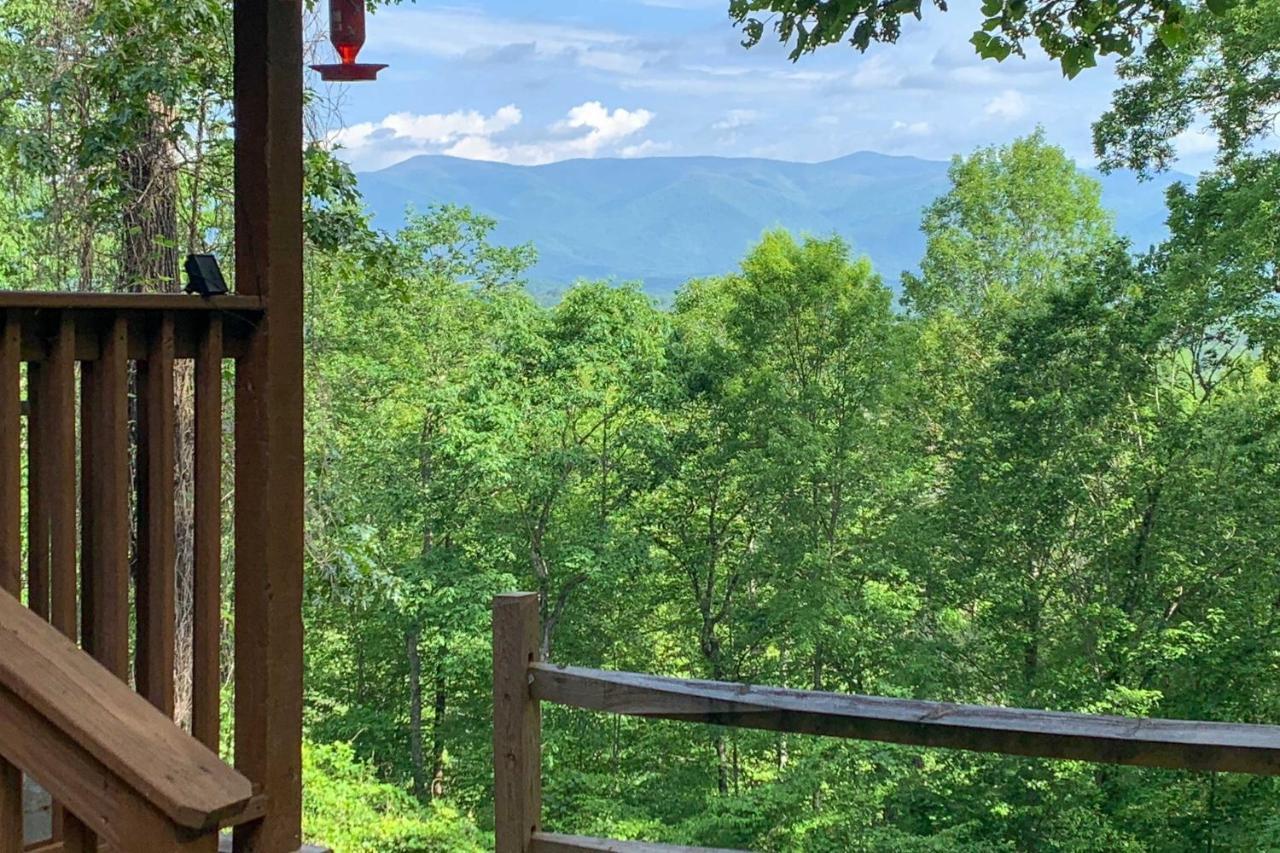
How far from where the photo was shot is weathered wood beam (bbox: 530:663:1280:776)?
1.48m

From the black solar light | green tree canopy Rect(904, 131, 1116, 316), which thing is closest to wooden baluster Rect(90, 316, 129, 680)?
the black solar light

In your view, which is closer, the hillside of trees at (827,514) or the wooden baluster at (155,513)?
the wooden baluster at (155,513)

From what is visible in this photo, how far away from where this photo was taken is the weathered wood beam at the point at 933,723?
148 cm

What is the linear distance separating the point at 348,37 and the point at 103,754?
1.51 m

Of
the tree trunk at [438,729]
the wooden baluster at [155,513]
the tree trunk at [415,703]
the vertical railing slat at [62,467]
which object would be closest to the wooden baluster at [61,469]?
the vertical railing slat at [62,467]

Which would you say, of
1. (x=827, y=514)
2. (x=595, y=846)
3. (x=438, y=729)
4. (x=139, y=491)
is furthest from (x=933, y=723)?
(x=438, y=729)

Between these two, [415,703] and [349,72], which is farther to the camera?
[415,703]

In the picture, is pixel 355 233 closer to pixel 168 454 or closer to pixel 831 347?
pixel 168 454

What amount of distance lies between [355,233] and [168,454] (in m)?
3.90

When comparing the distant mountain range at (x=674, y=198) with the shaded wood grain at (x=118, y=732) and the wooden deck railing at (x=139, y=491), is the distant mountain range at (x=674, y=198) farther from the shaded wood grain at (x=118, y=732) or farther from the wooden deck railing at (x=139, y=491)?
the shaded wood grain at (x=118, y=732)

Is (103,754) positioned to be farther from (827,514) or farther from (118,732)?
(827,514)

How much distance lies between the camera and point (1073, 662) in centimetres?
1120

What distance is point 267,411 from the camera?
1521 mm

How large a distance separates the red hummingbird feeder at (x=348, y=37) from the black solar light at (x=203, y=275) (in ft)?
1.73
